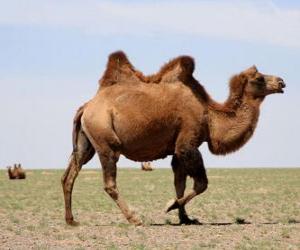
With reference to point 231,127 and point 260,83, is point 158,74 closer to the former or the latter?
point 231,127

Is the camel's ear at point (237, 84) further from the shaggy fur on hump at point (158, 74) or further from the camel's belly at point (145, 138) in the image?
the camel's belly at point (145, 138)

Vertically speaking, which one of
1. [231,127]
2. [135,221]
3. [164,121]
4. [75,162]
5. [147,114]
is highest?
[147,114]

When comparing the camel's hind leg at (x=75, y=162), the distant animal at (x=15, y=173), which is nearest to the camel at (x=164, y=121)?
the camel's hind leg at (x=75, y=162)

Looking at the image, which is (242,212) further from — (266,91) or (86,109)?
(86,109)

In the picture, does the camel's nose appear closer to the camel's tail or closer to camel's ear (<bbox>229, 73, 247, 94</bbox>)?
camel's ear (<bbox>229, 73, 247, 94</bbox>)

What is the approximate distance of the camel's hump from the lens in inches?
550

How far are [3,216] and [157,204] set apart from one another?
19.0 ft

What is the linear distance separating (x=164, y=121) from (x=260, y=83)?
206cm

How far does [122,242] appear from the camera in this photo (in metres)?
11.1

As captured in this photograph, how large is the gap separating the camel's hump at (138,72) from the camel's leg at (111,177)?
137 cm

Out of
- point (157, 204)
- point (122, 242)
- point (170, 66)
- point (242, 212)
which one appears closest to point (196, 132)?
point (170, 66)

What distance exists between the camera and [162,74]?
554 inches

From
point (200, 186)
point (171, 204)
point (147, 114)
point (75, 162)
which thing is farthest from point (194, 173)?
point (75, 162)

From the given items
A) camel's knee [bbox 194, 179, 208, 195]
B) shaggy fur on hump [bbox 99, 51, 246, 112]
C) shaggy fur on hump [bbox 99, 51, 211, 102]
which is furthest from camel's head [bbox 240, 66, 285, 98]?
camel's knee [bbox 194, 179, 208, 195]
